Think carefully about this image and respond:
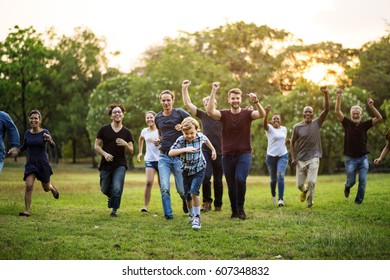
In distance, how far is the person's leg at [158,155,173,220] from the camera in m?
8.85

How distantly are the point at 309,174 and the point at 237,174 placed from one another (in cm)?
230

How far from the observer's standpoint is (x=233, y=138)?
346 inches

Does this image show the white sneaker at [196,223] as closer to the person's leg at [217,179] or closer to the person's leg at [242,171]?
the person's leg at [242,171]

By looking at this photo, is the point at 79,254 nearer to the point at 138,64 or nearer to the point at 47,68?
the point at 47,68

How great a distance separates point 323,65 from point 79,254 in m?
18.5

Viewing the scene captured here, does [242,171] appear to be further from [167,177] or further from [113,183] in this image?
[113,183]

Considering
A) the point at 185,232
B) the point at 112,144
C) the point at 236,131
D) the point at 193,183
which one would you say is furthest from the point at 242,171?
the point at 112,144

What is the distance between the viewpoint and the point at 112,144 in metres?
9.10

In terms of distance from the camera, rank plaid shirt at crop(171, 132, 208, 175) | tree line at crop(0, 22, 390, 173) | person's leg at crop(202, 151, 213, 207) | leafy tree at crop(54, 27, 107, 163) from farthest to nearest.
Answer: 1. leafy tree at crop(54, 27, 107, 163)
2. tree line at crop(0, 22, 390, 173)
3. person's leg at crop(202, 151, 213, 207)
4. plaid shirt at crop(171, 132, 208, 175)

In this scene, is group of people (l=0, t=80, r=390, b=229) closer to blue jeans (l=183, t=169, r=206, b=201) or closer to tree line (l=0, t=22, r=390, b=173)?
blue jeans (l=183, t=169, r=206, b=201)

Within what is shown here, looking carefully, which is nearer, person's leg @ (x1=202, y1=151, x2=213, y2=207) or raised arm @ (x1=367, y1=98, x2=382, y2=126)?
raised arm @ (x1=367, y1=98, x2=382, y2=126)

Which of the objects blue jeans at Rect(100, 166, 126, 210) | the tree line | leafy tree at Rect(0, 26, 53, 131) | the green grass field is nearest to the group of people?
blue jeans at Rect(100, 166, 126, 210)

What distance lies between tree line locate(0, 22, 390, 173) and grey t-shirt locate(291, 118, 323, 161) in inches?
97.0
